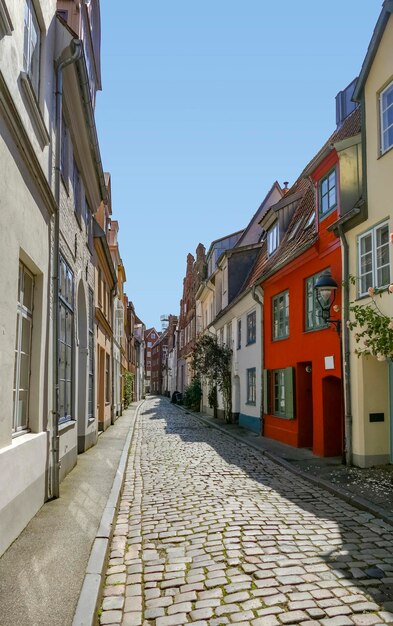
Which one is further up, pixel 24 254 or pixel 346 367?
pixel 24 254

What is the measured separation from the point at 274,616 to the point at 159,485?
5.97 m

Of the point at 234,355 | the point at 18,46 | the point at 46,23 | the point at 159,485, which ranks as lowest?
the point at 159,485

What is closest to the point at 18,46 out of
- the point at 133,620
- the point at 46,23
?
the point at 46,23

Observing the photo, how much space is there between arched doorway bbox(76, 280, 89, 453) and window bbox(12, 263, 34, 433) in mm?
5427

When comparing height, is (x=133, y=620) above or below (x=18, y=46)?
below

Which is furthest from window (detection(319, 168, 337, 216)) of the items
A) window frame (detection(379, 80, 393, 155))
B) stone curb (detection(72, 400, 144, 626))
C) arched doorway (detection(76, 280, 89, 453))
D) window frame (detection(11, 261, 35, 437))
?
→ stone curb (detection(72, 400, 144, 626))

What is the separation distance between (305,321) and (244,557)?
9.78 meters

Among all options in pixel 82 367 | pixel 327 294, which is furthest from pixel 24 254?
pixel 82 367

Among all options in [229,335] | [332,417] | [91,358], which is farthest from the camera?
[229,335]

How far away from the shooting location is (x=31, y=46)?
23.1 feet

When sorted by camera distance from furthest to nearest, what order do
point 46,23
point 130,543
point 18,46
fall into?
point 46,23, point 130,543, point 18,46

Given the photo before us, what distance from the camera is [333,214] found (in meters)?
12.9

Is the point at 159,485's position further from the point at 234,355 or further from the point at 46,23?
the point at 234,355

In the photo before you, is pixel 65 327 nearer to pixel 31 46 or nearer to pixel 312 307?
pixel 31 46
